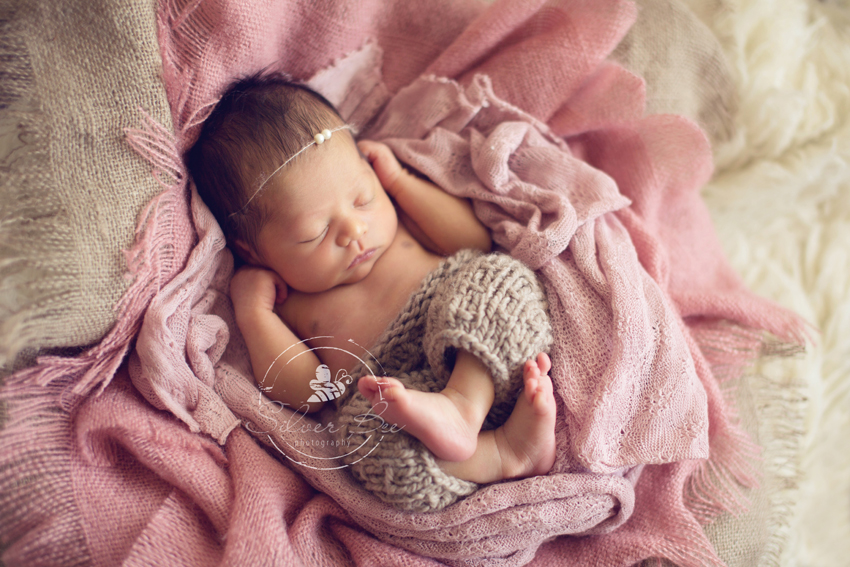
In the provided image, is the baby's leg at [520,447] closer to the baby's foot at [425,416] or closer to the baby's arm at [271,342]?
the baby's foot at [425,416]

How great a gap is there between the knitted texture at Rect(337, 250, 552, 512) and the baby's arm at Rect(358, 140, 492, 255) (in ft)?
0.49

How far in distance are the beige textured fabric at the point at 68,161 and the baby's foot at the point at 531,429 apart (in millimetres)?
669

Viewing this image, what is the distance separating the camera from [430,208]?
1.11 m

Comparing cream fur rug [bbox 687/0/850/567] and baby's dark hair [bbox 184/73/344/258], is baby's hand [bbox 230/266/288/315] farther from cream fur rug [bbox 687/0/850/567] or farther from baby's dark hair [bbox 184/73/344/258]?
cream fur rug [bbox 687/0/850/567]

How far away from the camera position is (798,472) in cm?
114

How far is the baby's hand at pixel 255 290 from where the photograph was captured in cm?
102

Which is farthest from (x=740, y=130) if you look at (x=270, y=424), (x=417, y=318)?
(x=270, y=424)

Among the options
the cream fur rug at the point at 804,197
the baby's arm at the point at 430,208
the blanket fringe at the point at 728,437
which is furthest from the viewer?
the cream fur rug at the point at 804,197

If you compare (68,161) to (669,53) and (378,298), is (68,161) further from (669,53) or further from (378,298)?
(669,53)

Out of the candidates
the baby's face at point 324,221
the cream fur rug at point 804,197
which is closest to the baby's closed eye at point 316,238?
the baby's face at point 324,221

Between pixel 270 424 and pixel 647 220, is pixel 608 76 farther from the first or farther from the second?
pixel 270 424

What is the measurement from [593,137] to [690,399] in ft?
2.15

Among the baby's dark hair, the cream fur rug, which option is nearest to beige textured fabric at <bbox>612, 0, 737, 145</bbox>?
the cream fur rug

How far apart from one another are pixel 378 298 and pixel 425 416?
0.32 metres
